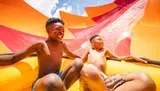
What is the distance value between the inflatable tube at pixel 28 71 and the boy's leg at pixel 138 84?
34 cm

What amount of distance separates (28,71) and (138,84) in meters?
0.63

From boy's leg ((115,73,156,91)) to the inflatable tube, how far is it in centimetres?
34

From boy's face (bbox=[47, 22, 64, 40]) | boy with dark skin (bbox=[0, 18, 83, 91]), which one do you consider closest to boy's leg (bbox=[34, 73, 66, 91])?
boy with dark skin (bbox=[0, 18, 83, 91])

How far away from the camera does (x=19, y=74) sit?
1.52m

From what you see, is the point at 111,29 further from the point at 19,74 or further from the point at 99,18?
the point at 19,74

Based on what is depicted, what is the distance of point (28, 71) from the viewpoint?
1.59m

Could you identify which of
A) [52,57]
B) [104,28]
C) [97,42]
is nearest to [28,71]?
[52,57]

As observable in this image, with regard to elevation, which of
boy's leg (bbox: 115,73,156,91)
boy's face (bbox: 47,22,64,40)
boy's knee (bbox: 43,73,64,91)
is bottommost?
boy's leg (bbox: 115,73,156,91)

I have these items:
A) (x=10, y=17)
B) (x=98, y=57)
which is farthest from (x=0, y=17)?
(x=98, y=57)

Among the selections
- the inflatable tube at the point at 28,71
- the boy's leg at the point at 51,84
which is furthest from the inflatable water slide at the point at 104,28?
the boy's leg at the point at 51,84

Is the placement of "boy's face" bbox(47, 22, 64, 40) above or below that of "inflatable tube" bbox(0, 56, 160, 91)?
above

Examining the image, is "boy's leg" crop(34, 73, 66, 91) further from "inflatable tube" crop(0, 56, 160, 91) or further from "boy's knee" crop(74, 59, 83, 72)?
"inflatable tube" crop(0, 56, 160, 91)

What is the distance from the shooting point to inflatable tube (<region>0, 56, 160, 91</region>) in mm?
1456

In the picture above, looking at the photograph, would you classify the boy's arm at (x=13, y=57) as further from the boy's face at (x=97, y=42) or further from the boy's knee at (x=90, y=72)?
the boy's face at (x=97, y=42)
